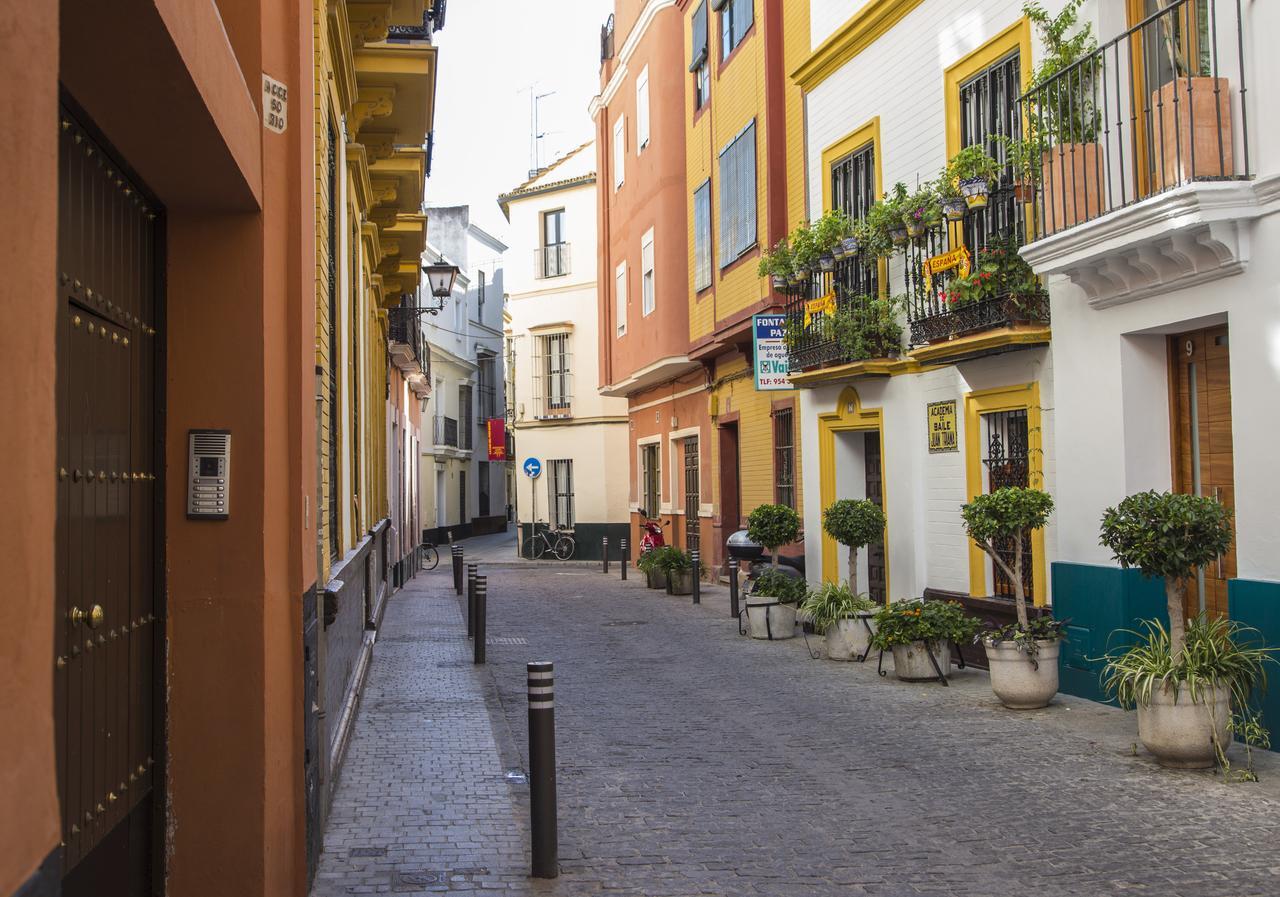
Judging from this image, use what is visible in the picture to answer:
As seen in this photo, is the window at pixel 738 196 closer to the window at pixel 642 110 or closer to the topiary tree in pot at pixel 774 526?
the topiary tree in pot at pixel 774 526

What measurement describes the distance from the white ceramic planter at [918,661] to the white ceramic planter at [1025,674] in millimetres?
1413

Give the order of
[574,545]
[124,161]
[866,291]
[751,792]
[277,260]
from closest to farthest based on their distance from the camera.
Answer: [124,161]
[277,260]
[751,792]
[866,291]
[574,545]

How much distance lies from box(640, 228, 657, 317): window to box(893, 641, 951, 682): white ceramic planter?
47.6 feet

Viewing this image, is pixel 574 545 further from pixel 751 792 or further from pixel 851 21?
pixel 751 792

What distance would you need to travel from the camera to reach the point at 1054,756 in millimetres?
8062

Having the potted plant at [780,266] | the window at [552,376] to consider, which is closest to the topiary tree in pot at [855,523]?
the potted plant at [780,266]

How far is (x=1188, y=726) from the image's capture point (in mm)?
7395

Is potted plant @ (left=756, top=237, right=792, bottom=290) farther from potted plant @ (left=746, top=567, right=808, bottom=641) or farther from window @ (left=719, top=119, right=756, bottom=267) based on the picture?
potted plant @ (left=746, top=567, right=808, bottom=641)

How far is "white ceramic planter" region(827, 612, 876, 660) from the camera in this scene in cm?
1261

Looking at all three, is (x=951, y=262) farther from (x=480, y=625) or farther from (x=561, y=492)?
(x=561, y=492)

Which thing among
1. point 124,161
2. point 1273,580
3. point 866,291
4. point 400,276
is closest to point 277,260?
point 124,161

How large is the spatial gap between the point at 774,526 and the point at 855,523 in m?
2.75

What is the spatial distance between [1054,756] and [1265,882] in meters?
2.61

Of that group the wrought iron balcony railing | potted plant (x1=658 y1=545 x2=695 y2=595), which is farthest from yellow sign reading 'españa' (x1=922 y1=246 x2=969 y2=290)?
potted plant (x1=658 y1=545 x2=695 y2=595)
